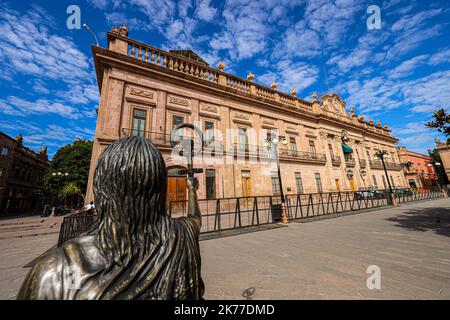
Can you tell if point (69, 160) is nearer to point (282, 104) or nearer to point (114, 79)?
point (114, 79)

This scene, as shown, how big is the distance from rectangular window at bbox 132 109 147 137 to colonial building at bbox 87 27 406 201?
0.18ft

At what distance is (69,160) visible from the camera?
1888 cm

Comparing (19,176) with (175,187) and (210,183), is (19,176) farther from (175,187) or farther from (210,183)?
(210,183)

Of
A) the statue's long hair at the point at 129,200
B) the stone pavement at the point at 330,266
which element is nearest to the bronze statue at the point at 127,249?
the statue's long hair at the point at 129,200

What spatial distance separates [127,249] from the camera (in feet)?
2.77

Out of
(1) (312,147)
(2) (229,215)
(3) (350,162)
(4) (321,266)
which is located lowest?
(4) (321,266)

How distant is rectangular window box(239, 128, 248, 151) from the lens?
1398 cm

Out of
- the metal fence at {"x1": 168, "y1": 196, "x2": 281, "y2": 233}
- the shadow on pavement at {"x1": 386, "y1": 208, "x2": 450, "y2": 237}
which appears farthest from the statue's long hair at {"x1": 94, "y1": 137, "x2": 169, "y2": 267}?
the shadow on pavement at {"x1": 386, "y1": 208, "x2": 450, "y2": 237}

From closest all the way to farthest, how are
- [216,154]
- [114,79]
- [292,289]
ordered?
[292,289] < [114,79] < [216,154]

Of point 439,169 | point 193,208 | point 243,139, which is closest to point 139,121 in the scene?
point 243,139

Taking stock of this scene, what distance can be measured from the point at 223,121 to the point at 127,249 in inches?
517

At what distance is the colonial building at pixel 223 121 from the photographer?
10289 millimetres
